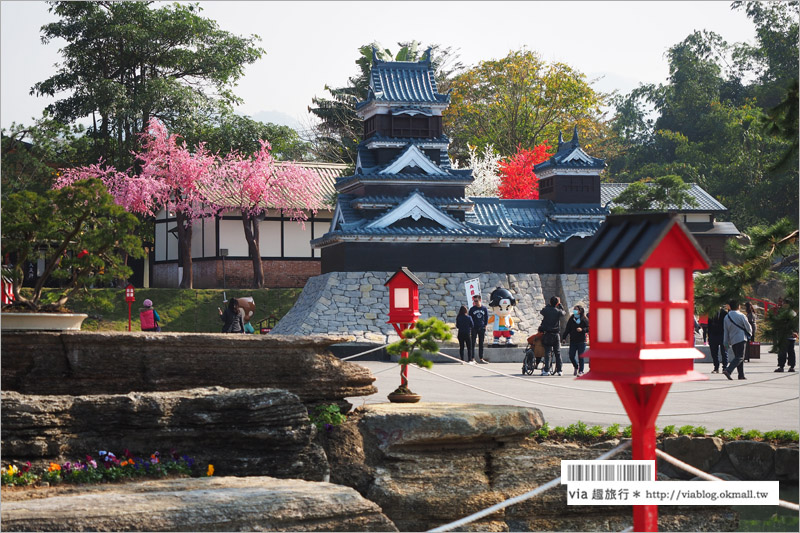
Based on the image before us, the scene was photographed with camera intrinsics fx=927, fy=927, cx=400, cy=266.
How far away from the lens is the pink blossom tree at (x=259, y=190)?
40438 mm

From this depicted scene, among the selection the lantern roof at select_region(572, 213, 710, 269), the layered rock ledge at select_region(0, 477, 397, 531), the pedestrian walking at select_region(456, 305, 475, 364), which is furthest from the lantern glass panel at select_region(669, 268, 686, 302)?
the pedestrian walking at select_region(456, 305, 475, 364)

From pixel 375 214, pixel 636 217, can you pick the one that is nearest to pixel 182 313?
pixel 375 214

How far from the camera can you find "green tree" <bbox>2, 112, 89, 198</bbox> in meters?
36.6

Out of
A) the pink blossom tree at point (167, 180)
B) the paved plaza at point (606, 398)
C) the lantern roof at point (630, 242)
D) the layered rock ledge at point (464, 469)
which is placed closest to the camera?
the lantern roof at point (630, 242)

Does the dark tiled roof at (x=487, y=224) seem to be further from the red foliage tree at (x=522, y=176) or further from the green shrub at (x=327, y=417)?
the green shrub at (x=327, y=417)

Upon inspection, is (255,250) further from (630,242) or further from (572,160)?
(630,242)

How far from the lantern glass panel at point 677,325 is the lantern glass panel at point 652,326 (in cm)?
9

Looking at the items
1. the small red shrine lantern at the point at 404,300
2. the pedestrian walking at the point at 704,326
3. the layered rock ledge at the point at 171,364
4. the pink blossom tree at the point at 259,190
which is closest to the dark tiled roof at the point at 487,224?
the pedestrian walking at the point at 704,326

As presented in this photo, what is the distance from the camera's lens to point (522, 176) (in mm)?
46062

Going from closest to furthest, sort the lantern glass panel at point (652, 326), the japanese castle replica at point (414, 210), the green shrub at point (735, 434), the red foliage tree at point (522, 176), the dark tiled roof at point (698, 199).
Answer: the lantern glass panel at point (652, 326)
the green shrub at point (735, 434)
the japanese castle replica at point (414, 210)
the dark tiled roof at point (698, 199)
the red foliage tree at point (522, 176)

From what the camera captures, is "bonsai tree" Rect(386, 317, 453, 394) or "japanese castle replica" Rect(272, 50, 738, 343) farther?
"japanese castle replica" Rect(272, 50, 738, 343)

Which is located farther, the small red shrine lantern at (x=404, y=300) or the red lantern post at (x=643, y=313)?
the small red shrine lantern at (x=404, y=300)

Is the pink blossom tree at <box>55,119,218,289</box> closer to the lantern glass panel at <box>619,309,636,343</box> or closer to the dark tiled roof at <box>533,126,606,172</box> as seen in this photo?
the dark tiled roof at <box>533,126,606,172</box>

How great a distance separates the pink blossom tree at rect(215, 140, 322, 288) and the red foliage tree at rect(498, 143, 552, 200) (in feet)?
31.3
